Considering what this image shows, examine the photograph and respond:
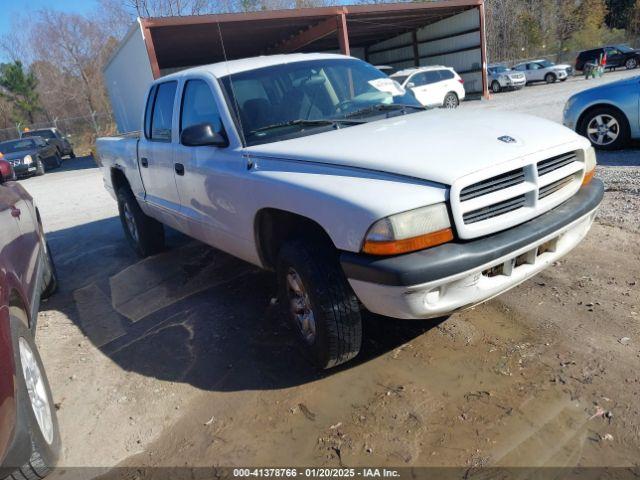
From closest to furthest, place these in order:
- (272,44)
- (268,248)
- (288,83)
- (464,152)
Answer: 1. (464,152)
2. (268,248)
3. (288,83)
4. (272,44)

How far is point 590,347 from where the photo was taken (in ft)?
9.91

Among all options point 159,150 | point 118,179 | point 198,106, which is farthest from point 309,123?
point 118,179

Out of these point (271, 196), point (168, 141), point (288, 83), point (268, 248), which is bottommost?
point (268, 248)

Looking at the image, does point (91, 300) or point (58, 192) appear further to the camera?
point (58, 192)

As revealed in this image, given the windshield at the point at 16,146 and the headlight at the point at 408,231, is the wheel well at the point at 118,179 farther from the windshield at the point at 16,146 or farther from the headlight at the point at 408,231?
the windshield at the point at 16,146

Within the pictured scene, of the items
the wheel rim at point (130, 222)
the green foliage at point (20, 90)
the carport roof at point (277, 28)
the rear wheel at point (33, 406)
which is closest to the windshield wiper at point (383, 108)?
the rear wheel at point (33, 406)

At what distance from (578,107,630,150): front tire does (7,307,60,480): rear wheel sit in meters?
7.64

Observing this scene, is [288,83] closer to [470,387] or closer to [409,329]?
[409,329]

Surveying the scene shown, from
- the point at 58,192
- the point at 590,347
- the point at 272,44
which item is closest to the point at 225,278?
the point at 590,347

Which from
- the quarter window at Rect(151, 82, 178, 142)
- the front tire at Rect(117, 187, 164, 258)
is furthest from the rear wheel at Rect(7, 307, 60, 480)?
the front tire at Rect(117, 187, 164, 258)

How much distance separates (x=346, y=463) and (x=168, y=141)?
3175mm

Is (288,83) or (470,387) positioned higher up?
(288,83)

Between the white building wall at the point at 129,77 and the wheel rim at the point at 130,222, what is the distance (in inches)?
342

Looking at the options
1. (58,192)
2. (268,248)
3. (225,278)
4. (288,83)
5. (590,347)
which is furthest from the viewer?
(58,192)
